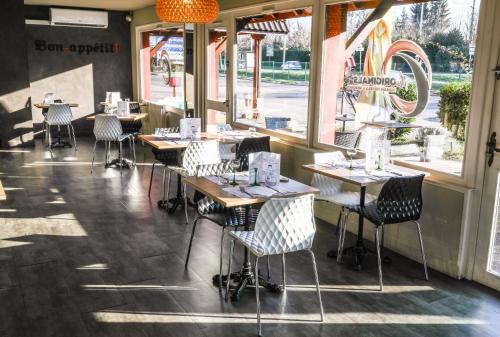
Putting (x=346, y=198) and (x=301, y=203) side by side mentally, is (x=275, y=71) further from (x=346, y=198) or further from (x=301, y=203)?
(x=301, y=203)

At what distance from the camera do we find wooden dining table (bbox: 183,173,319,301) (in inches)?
134

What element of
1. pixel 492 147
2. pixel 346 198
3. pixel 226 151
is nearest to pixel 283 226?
pixel 346 198

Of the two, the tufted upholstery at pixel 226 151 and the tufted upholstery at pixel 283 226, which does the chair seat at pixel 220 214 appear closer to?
the tufted upholstery at pixel 283 226

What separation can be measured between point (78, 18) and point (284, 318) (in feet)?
31.6

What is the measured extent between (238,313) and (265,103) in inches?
167

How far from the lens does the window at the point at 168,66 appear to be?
931cm

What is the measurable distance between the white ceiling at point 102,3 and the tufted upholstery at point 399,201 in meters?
7.26

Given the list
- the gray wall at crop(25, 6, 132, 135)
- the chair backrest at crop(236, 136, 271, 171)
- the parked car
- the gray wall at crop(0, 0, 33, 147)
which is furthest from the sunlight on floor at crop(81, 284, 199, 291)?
the gray wall at crop(25, 6, 132, 135)

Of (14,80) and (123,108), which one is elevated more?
(14,80)

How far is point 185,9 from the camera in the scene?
13.7 ft

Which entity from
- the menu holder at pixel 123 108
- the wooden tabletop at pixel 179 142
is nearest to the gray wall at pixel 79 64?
the menu holder at pixel 123 108

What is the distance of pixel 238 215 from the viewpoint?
3889 mm

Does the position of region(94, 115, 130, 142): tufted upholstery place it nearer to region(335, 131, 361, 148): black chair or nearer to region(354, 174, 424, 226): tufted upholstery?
region(335, 131, 361, 148): black chair

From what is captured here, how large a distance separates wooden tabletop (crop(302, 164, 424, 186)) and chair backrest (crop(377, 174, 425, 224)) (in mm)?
202
